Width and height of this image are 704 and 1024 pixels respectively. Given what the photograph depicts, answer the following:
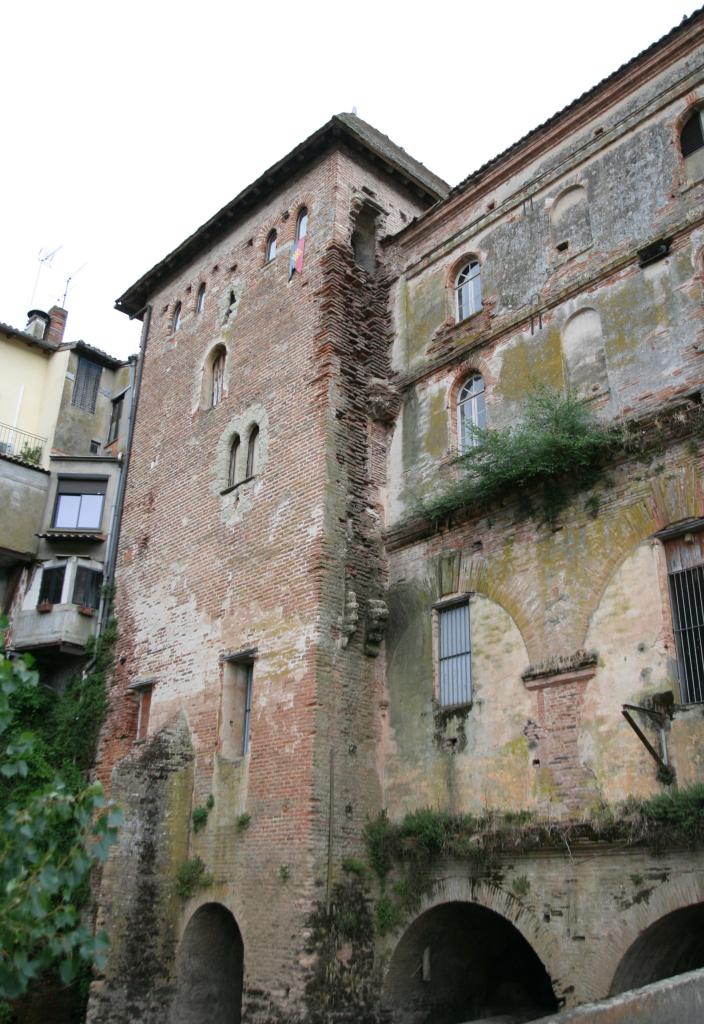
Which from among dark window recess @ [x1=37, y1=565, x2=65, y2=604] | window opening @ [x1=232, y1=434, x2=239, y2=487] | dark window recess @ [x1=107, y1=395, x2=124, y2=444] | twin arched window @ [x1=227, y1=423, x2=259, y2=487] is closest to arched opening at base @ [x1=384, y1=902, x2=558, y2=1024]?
twin arched window @ [x1=227, y1=423, x2=259, y2=487]

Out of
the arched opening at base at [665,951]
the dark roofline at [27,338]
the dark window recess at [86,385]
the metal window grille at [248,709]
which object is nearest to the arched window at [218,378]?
the metal window grille at [248,709]

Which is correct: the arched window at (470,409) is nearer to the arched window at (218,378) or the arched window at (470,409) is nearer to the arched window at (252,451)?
the arched window at (252,451)

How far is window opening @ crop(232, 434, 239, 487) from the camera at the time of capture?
56.4 feet

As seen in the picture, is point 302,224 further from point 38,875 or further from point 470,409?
point 38,875

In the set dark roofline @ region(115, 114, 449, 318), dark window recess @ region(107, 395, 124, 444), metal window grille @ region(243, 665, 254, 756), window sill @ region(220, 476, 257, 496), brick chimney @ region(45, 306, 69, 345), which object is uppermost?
brick chimney @ region(45, 306, 69, 345)

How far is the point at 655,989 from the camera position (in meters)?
5.76

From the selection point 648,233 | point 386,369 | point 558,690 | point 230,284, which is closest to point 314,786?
point 558,690

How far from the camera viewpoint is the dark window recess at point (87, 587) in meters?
19.7

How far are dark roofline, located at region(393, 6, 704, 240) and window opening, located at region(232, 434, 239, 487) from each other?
16.2 ft

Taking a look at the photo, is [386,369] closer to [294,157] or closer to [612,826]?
[294,157]

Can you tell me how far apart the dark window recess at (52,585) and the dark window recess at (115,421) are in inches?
210

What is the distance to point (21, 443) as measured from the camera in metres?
24.7

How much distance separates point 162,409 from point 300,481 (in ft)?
20.2

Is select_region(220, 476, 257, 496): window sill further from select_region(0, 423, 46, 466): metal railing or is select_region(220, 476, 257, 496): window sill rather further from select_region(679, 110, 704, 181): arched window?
select_region(0, 423, 46, 466): metal railing
